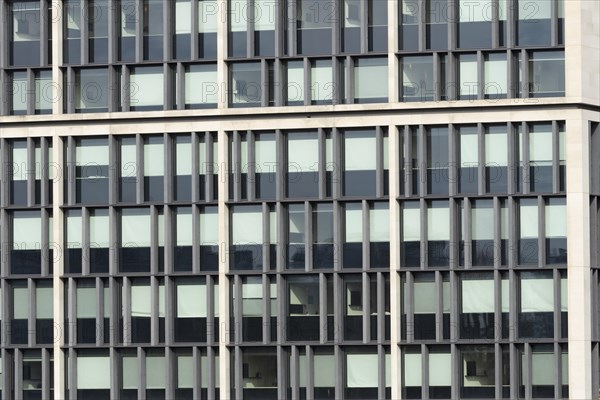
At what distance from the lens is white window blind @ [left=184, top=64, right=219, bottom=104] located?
74.1 m

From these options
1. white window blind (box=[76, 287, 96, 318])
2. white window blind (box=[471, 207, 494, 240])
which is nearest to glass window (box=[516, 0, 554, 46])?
white window blind (box=[471, 207, 494, 240])

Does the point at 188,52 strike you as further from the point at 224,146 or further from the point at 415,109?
the point at 415,109

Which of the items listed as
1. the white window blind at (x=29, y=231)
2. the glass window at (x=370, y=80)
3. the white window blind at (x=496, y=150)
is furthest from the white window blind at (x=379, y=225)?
the white window blind at (x=29, y=231)

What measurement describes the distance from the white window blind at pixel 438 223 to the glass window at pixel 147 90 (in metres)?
11.7

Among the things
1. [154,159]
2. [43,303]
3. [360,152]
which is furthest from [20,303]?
[360,152]

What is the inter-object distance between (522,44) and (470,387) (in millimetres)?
13250

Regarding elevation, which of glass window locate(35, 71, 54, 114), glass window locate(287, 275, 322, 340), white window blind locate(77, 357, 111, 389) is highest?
glass window locate(35, 71, 54, 114)

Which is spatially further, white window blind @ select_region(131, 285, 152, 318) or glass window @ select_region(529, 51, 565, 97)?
white window blind @ select_region(131, 285, 152, 318)

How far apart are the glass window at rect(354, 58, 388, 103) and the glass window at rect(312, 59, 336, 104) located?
3.33 ft

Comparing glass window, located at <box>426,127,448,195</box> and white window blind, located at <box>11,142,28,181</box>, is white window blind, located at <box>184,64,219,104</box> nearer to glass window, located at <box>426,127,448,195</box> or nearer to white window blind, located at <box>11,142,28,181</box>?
white window blind, located at <box>11,142,28,181</box>

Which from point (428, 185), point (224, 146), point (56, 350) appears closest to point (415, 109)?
point (428, 185)

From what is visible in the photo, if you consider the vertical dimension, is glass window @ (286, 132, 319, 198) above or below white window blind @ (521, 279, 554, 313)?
above

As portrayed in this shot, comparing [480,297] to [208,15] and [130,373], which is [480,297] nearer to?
[130,373]

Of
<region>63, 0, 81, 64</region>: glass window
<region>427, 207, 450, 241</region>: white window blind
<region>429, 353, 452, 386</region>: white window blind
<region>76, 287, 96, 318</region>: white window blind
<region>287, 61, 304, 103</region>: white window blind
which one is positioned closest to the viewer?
<region>429, 353, 452, 386</region>: white window blind
